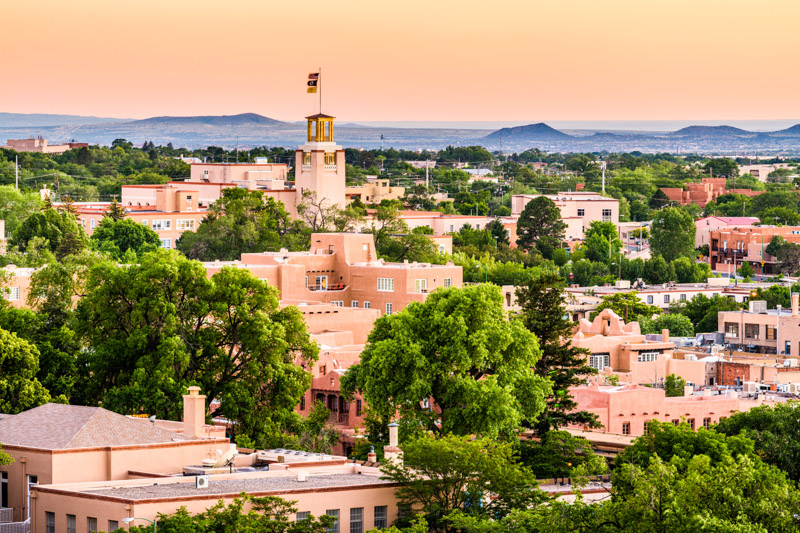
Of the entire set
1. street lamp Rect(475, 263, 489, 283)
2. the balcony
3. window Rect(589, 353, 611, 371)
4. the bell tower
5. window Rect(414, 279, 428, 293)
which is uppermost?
the bell tower

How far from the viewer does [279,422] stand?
63594 millimetres

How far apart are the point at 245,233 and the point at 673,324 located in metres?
28.2

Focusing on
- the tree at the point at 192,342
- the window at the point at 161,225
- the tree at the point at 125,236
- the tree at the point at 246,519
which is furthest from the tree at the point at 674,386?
the window at the point at 161,225

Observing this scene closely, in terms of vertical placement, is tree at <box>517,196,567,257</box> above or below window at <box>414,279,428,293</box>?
below

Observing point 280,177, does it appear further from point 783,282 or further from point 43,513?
point 43,513

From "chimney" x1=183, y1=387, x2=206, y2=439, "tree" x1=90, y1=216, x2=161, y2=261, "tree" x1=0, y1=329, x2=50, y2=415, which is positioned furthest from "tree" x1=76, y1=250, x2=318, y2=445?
"tree" x1=90, y1=216, x2=161, y2=261

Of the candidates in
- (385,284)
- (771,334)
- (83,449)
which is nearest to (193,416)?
(83,449)

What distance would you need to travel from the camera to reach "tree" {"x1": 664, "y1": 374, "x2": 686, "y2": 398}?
81812 mm

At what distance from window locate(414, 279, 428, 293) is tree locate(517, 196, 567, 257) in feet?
271

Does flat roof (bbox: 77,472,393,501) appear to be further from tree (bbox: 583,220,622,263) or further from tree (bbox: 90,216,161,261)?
tree (bbox: 583,220,622,263)

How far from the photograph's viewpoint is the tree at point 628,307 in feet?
389

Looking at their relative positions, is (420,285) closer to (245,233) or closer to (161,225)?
(245,233)

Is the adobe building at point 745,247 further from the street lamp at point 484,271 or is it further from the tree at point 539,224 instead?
the street lamp at point 484,271

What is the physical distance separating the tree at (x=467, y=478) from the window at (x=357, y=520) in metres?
1.83
